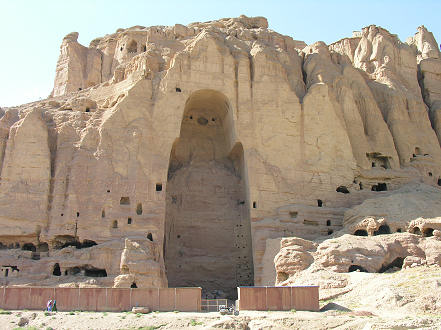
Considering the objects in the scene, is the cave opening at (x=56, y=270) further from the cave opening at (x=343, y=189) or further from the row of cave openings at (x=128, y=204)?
the cave opening at (x=343, y=189)

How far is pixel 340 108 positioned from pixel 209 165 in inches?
354

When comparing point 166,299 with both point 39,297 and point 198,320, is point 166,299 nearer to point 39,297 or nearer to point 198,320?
point 198,320

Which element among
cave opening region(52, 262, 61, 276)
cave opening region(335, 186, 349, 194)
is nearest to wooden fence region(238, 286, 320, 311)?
cave opening region(52, 262, 61, 276)

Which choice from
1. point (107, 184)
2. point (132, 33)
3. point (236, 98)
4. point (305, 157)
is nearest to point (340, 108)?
point (305, 157)

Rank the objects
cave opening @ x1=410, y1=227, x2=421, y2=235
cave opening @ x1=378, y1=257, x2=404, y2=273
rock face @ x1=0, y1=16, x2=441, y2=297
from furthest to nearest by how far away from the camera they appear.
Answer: rock face @ x1=0, y1=16, x2=441, y2=297
cave opening @ x1=410, y1=227, x2=421, y2=235
cave opening @ x1=378, y1=257, x2=404, y2=273

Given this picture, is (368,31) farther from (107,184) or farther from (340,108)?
(107,184)

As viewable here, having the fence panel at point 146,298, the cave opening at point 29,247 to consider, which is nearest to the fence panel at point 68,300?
the fence panel at point 146,298

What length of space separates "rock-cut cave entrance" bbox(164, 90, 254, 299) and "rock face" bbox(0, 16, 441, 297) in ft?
0.23

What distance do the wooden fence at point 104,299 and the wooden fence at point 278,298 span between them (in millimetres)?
1910

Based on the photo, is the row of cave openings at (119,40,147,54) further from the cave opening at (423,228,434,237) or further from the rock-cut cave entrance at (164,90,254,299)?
the cave opening at (423,228,434,237)

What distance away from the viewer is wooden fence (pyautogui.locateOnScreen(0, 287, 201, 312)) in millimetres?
21625

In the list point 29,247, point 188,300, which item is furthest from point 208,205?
point 188,300

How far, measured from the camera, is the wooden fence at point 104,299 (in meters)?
21.6

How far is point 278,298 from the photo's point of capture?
70.5 ft
